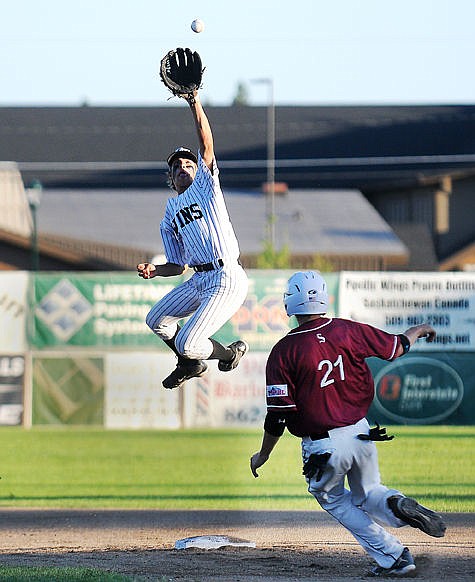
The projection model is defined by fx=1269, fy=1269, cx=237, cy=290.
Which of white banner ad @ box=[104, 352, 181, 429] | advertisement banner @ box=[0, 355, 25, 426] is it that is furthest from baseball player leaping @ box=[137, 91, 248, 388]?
advertisement banner @ box=[0, 355, 25, 426]

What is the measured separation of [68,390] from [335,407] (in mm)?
13141

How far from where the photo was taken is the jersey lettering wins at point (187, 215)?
793 cm

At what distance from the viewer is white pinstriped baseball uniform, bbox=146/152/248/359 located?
7.88 meters

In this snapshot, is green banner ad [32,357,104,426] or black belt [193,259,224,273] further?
green banner ad [32,357,104,426]

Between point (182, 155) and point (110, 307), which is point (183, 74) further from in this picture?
point (110, 307)

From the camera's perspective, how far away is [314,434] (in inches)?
280

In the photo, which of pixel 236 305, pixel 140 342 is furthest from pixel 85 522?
pixel 140 342

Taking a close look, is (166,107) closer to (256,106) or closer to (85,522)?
(256,106)

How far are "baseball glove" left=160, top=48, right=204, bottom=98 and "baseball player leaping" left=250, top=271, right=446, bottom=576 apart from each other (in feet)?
4.43

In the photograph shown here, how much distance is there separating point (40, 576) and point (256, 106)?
35.9 metres

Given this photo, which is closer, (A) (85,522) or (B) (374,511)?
(B) (374,511)

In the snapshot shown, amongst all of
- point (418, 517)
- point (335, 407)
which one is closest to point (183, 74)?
point (335, 407)

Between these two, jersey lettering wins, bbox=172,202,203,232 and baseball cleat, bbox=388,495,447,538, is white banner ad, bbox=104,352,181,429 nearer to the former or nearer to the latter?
jersey lettering wins, bbox=172,202,203,232

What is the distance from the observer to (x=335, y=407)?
7062mm
